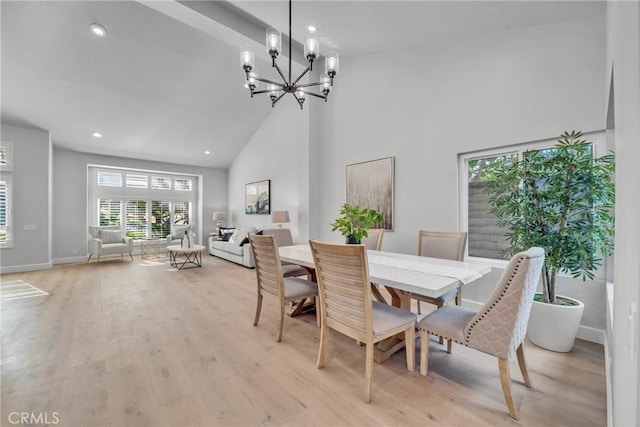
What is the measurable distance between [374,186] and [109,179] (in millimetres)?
7124

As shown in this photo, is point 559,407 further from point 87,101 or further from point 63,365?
point 87,101

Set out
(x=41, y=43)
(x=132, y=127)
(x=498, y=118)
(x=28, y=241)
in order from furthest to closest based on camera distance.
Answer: (x=132, y=127)
(x=28, y=241)
(x=41, y=43)
(x=498, y=118)

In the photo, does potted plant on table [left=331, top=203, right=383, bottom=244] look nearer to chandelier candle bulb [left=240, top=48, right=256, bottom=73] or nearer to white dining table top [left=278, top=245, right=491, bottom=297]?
white dining table top [left=278, top=245, right=491, bottom=297]

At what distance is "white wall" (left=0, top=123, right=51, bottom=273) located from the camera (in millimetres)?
4977

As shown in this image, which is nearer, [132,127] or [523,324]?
[523,324]

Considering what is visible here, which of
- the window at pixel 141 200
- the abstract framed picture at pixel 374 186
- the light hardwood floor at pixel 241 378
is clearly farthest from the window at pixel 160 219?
the abstract framed picture at pixel 374 186

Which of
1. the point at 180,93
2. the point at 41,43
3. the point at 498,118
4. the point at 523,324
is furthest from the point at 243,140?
the point at 523,324

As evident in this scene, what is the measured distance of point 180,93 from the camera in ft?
16.3

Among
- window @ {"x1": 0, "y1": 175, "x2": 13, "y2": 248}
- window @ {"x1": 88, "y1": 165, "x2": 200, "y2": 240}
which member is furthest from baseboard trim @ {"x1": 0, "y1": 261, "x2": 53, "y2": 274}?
window @ {"x1": 88, "y1": 165, "x2": 200, "y2": 240}

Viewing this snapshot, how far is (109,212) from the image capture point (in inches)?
272

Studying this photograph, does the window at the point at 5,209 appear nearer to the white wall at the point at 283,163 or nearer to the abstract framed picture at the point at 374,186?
the white wall at the point at 283,163

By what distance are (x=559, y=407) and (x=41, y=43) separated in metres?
6.66

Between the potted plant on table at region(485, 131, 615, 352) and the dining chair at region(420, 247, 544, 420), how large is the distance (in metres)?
0.84

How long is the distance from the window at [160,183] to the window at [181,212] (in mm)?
571
